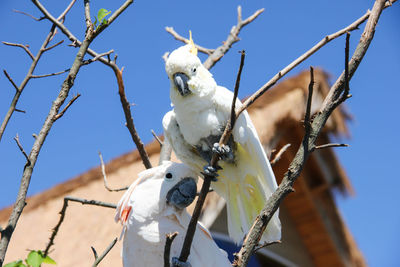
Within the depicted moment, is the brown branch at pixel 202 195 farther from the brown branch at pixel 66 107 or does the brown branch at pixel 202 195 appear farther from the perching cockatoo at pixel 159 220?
the brown branch at pixel 66 107

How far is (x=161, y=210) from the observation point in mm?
2215

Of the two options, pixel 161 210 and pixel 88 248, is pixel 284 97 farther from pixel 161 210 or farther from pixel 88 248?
pixel 161 210

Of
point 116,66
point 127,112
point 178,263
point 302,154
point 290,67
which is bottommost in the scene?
point 178,263

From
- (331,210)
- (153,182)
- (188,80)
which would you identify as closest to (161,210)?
(153,182)

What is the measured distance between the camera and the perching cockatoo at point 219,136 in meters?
2.36

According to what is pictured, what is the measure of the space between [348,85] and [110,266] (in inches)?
84.5

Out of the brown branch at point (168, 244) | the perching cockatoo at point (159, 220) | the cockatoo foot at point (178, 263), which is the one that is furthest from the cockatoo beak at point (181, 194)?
the brown branch at point (168, 244)

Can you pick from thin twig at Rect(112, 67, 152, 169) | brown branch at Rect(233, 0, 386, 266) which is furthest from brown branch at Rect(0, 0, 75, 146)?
brown branch at Rect(233, 0, 386, 266)

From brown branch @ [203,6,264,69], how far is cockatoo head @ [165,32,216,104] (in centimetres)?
102

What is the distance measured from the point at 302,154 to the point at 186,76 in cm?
67

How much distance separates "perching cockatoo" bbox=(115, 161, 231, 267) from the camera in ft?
7.18

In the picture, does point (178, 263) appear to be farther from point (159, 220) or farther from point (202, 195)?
point (202, 195)

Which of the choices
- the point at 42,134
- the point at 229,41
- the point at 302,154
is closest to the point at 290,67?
the point at 302,154

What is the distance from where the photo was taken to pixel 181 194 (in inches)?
86.6
